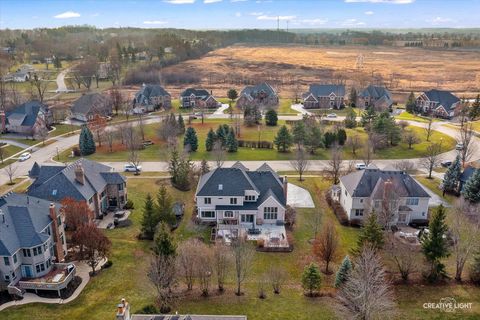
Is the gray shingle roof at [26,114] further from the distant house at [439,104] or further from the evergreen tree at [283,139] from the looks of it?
the distant house at [439,104]

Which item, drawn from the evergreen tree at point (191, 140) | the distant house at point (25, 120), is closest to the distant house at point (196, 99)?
the evergreen tree at point (191, 140)

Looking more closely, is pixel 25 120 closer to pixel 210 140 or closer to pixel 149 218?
pixel 210 140

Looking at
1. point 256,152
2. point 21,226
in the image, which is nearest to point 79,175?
point 21,226

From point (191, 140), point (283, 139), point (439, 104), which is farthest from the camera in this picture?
point (439, 104)

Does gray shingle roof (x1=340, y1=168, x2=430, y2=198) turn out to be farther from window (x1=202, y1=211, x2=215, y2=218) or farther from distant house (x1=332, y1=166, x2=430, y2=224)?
window (x1=202, y1=211, x2=215, y2=218)

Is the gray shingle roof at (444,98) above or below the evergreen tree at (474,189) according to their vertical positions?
above

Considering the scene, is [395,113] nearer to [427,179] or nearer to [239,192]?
[427,179]
